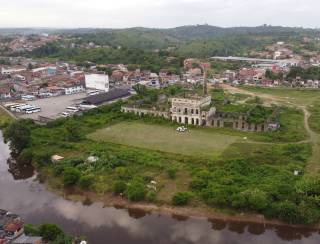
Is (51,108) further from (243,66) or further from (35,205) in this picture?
(243,66)

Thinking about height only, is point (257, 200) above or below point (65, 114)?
above

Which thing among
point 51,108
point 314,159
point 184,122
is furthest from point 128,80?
point 314,159

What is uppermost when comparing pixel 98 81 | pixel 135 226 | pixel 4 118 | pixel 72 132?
pixel 98 81

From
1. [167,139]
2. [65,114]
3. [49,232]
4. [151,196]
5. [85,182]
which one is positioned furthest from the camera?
[65,114]

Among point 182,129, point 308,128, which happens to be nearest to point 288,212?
point 182,129

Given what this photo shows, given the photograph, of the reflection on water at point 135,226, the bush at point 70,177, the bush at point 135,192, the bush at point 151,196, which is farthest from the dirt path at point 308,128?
the bush at point 70,177

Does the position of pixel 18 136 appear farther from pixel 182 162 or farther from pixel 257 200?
pixel 257 200

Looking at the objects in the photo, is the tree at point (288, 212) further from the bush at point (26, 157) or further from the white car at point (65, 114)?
the white car at point (65, 114)
